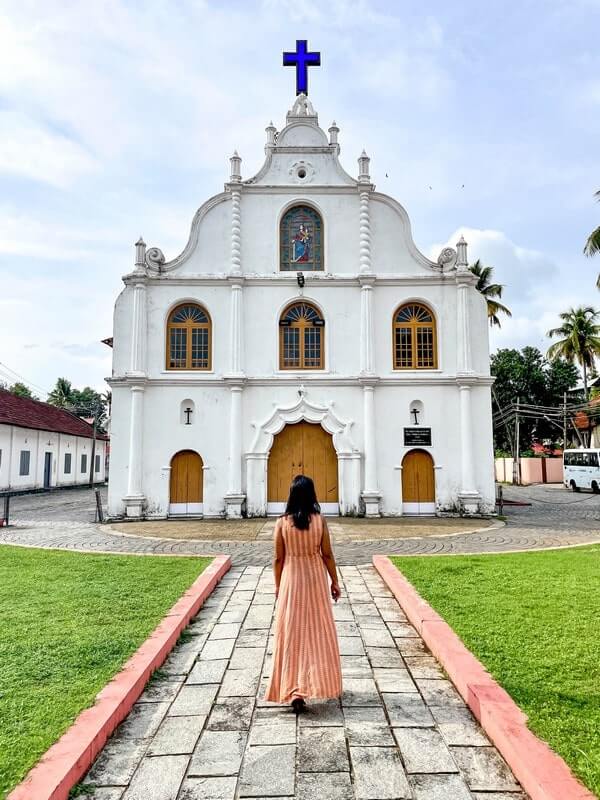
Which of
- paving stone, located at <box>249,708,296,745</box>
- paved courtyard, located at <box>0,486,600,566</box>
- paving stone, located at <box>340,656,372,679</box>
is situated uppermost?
paved courtyard, located at <box>0,486,600,566</box>

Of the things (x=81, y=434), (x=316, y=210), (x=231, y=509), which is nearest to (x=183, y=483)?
(x=231, y=509)

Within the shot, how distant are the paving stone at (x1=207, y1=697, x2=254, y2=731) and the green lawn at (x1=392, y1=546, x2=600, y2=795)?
182cm

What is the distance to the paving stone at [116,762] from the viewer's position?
322 centimetres

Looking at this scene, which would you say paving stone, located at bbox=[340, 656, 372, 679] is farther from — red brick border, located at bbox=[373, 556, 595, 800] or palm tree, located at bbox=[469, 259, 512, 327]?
palm tree, located at bbox=[469, 259, 512, 327]

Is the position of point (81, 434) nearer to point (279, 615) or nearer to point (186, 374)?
point (186, 374)

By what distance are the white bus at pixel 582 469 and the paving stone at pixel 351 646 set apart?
88.1 ft

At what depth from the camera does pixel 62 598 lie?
667 centimetres

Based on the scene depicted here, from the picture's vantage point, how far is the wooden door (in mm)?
16375

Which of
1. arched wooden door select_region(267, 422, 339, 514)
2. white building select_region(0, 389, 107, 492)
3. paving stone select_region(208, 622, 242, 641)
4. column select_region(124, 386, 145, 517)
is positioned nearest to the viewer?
paving stone select_region(208, 622, 242, 641)

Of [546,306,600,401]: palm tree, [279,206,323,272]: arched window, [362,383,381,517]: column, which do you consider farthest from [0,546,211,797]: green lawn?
[546,306,600,401]: palm tree

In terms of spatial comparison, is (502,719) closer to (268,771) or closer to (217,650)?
(268,771)

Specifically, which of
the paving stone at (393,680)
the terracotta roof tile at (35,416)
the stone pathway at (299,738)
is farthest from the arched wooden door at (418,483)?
the terracotta roof tile at (35,416)

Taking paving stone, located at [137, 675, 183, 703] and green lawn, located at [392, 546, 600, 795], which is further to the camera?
paving stone, located at [137, 675, 183, 703]

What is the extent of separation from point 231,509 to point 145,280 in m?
6.99
